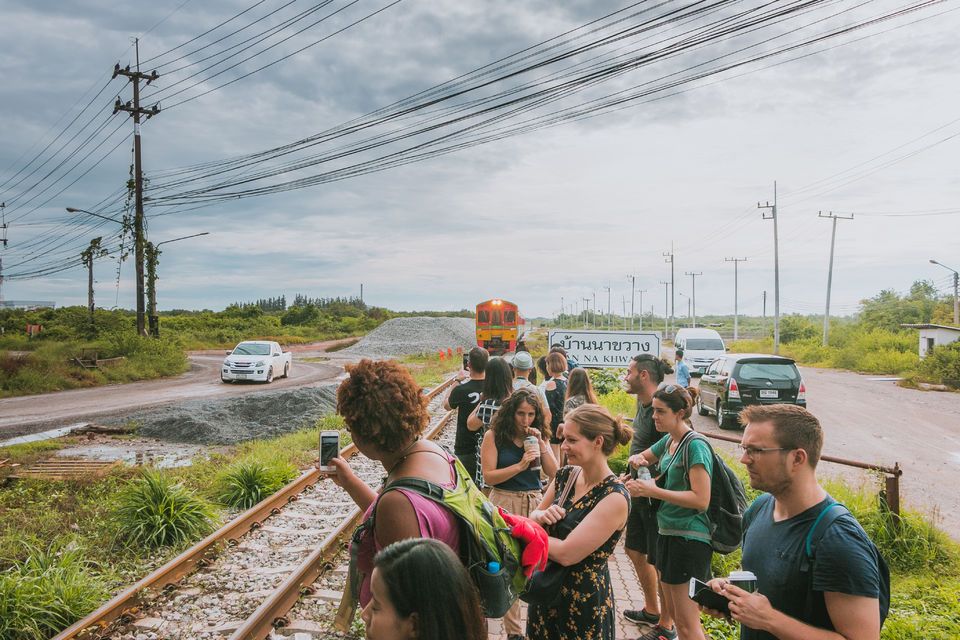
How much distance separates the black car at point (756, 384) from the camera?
41.2ft

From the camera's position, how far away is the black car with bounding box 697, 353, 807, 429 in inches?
495

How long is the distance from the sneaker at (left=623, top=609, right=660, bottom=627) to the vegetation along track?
2.24 m

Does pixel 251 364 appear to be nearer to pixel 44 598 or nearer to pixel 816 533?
pixel 44 598

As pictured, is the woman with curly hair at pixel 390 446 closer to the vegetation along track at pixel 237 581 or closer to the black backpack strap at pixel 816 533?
the black backpack strap at pixel 816 533

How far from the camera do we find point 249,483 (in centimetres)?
799

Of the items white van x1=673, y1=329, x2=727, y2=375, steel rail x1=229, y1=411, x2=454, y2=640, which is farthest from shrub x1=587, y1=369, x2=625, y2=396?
steel rail x1=229, y1=411, x2=454, y2=640

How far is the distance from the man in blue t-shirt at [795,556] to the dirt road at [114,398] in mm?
14486

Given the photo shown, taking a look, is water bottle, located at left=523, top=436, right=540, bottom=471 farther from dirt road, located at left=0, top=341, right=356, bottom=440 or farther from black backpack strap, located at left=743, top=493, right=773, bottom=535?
dirt road, located at left=0, top=341, right=356, bottom=440

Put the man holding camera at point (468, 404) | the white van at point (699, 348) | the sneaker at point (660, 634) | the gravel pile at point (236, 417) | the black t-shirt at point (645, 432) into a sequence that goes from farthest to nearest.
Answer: the white van at point (699, 348)
the gravel pile at point (236, 417)
the man holding camera at point (468, 404)
the black t-shirt at point (645, 432)
the sneaker at point (660, 634)

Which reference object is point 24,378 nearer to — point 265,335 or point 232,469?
point 232,469

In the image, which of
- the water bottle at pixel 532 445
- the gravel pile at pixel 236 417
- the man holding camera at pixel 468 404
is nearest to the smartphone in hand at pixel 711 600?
the water bottle at pixel 532 445

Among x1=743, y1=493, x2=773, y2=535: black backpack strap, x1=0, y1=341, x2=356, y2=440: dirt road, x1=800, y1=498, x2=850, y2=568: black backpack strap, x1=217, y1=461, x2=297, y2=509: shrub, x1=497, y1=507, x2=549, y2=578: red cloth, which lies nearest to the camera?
x1=800, y1=498, x2=850, y2=568: black backpack strap

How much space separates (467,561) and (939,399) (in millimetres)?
23928

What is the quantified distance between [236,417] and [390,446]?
42.8ft
